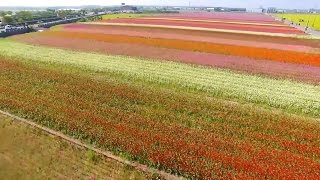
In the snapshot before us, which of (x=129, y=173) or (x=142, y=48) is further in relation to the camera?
(x=142, y=48)

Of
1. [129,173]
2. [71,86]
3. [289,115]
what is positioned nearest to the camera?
[129,173]

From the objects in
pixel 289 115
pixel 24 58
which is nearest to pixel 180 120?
pixel 289 115

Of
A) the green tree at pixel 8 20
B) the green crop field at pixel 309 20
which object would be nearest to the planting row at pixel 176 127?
the green tree at pixel 8 20

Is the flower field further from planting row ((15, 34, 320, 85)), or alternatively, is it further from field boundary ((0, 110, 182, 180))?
field boundary ((0, 110, 182, 180))

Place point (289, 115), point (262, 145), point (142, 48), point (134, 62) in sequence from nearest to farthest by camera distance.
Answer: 1. point (262, 145)
2. point (289, 115)
3. point (134, 62)
4. point (142, 48)

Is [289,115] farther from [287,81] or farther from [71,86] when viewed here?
[71,86]

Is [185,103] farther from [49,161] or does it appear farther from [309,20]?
[309,20]

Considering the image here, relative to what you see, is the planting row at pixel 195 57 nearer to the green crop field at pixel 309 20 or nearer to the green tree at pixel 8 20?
the green tree at pixel 8 20
